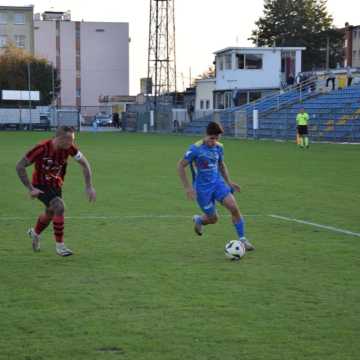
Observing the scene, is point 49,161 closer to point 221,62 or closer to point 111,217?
point 111,217

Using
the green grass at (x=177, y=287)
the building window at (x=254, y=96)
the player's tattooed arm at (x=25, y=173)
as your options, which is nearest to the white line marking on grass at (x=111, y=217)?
the green grass at (x=177, y=287)

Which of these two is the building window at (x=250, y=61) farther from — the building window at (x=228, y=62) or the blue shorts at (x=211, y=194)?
the blue shorts at (x=211, y=194)

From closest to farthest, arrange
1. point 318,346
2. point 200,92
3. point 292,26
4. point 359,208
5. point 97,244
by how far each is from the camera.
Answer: point 318,346 < point 97,244 < point 359,208 < point 200,92 < point 292,26

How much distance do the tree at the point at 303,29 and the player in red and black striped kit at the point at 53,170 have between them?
312ft

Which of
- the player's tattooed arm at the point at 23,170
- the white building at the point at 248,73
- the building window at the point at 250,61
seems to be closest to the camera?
the player's tattooed arm at the point at 23,170

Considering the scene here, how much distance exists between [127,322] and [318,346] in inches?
61.6

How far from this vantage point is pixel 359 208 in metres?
14.4

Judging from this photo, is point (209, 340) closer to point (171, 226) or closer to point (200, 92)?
point (171, 226)

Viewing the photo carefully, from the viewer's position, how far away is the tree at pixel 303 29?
336ft

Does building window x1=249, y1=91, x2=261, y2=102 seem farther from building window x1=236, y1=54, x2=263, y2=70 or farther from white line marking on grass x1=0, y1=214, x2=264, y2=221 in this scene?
white line marking on grass x1=0, y1=214, x2=264, y2=221

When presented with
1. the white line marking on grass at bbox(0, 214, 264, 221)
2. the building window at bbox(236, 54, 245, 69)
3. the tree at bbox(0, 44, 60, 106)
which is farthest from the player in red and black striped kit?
the tree at bbox(0, 44, 60, 106)

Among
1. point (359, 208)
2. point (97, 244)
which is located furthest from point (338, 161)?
point (97, 244)

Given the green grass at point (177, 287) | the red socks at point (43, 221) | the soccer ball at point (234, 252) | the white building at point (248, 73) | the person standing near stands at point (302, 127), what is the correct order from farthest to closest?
the white building at point (248, 73) < the person standing near stands at point (302, 127) < the red socks at point (43, 221) < the soccer ball at point (234, 252) < the green grass at point (177, 287)

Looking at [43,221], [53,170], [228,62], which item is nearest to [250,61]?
[228,62]
